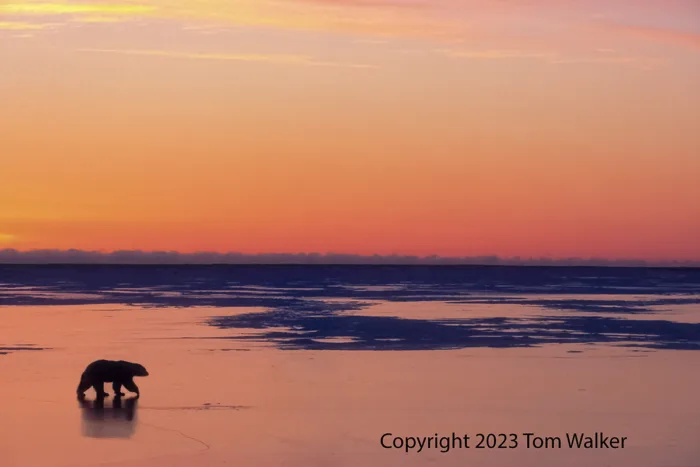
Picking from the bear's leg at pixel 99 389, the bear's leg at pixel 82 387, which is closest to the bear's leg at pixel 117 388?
the bear's leg at pixel 99 389

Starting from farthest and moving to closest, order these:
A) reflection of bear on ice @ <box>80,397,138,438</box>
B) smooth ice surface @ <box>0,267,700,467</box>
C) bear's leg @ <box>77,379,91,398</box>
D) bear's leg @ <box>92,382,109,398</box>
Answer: bear's leg @ <box>77,379,91,398</box> → bear's leg @ <box>92,382,109,398</box> → reflection of bear on ice @ <box>80,397,138,438</box> → smooth ice surface @ <box>0,267,700,467</box>

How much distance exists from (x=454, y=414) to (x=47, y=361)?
716cm

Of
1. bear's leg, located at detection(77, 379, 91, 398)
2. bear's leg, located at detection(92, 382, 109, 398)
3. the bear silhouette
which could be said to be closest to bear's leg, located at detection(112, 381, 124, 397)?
the bear silhouette

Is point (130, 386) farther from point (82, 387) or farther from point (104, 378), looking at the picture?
point (82, 387)

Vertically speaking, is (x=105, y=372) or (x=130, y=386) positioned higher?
(x=105, y=372)

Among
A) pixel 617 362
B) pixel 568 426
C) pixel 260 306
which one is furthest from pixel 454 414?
pixel 260 306

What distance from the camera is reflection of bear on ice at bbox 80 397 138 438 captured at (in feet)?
32.3

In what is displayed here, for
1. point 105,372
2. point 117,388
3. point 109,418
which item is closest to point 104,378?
point 105,372

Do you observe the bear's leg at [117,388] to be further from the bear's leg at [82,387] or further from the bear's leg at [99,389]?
the bear's leg at [82,387]

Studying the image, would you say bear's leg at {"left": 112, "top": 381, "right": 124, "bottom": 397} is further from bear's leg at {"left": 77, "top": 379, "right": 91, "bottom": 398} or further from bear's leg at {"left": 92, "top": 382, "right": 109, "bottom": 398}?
bear's leg at {"left": 77, "top": 379, "right": 91, "bottom": 398}

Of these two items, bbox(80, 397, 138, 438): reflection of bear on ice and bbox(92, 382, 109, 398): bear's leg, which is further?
bbox(92, 382, 109, 398): bear's leg

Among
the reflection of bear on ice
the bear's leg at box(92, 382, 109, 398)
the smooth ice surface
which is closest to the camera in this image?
the smooth ice surface

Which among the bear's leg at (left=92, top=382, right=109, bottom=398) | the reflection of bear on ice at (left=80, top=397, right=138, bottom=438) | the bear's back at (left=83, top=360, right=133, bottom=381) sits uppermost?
the bear's back at (left=83, top=360, right=133, bottom=381)

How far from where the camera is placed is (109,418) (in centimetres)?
1065
